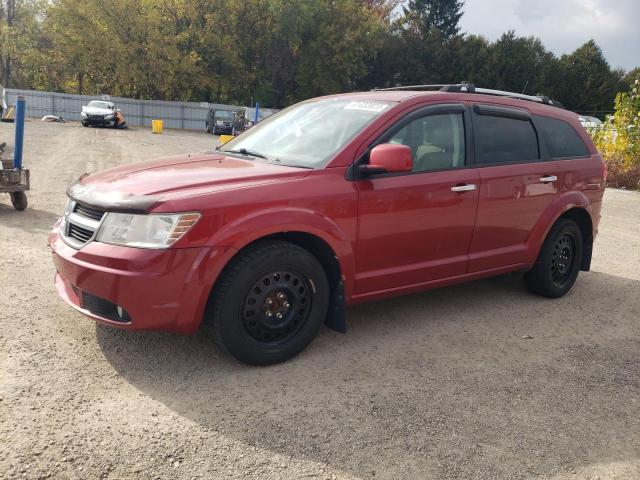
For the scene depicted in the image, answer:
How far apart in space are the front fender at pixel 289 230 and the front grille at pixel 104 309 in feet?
2.13

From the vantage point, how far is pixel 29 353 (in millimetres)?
3445

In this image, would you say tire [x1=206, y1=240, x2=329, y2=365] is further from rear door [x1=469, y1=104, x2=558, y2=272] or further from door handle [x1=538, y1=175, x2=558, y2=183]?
door handle [x1=538, y1=175, x2=558, y2=183]

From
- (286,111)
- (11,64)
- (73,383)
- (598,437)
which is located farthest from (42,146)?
(11,64)

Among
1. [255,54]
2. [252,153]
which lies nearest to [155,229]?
[252,153]

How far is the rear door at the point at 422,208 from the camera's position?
377 cm

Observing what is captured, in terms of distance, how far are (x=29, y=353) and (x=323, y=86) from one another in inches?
1690

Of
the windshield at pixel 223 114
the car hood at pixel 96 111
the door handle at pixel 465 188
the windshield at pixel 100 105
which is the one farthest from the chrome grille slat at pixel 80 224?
the windshield at pixel 223 114

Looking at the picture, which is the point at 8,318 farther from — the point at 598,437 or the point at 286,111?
the point at 598,437

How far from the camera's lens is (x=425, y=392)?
333 centimetres

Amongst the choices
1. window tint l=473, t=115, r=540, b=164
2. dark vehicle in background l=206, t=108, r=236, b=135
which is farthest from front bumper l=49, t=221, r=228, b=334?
dark vehicle in background l=206, t=108, r=236, b=135

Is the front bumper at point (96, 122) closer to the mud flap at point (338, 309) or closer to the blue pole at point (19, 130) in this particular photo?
the blue pole at point (19, 130)

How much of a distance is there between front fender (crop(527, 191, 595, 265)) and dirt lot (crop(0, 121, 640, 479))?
1.86 feet

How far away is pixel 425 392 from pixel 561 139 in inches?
121

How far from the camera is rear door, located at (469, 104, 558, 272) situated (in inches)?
174
